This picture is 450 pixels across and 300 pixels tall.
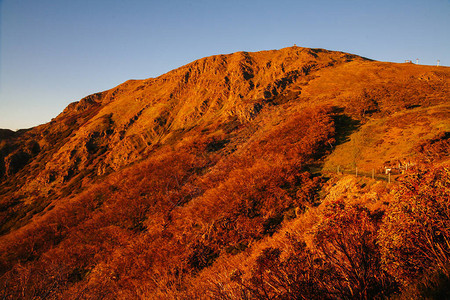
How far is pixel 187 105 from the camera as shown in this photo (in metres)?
94.5

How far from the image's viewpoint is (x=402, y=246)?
9.07 meters

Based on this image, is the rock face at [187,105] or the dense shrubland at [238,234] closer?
the dense shrubland at [238,234]

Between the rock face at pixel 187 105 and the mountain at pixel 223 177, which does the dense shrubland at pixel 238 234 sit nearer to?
the mountain at pixel 223 177

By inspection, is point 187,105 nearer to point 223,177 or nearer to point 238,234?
point 223,177

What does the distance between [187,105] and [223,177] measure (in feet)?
199

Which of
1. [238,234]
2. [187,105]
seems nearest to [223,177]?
[238,234]

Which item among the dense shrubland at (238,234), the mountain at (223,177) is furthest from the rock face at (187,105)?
the dense shrubland at (238,234)

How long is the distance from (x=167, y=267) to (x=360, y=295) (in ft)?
71.4

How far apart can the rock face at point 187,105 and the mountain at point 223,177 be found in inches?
27.2

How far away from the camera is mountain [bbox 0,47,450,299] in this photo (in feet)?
60.1

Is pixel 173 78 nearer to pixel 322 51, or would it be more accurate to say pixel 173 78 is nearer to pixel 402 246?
pixel 322 51

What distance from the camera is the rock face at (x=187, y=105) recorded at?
6636cm

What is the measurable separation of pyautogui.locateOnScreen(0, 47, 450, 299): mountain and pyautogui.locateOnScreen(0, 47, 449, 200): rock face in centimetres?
69

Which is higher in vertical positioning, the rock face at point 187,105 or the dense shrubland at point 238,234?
the rock face at point 187,105
